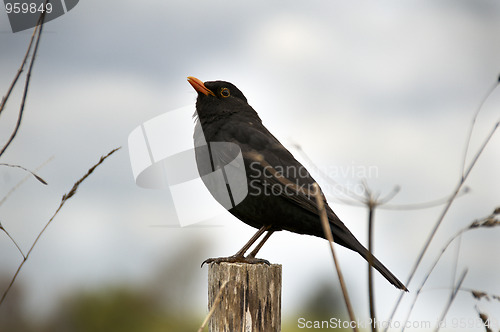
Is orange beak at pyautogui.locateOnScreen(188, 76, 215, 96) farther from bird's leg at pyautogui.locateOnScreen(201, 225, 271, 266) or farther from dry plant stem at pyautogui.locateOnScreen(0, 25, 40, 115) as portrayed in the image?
dry plant stem at pyautogui.locateOnScreen(0, 25, 40, 115)

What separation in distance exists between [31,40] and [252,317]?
2.05m

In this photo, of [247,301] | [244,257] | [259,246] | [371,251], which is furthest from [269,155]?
[371,251]

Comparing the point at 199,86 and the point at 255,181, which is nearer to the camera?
the point at 255,181

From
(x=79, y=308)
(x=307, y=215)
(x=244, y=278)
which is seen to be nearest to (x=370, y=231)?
(x=244, y=278)

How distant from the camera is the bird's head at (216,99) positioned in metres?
4.86

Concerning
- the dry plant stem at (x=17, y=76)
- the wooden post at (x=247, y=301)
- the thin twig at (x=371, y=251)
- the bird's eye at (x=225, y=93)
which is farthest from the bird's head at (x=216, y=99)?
the thin twig at (x=371, y=251)

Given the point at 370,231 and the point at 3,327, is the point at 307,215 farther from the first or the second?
the point at 3,327

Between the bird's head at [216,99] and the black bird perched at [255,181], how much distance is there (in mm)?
12

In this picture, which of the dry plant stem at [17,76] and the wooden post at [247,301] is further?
the wooden post at [247,301]

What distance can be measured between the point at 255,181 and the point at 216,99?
1.08m

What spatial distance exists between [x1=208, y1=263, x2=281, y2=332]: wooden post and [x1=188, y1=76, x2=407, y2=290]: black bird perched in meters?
0.51

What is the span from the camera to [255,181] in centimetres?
419

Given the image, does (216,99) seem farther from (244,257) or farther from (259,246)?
(244,257)

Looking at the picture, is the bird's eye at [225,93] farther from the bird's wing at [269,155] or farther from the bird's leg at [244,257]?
the bird's leg at [244,257]
